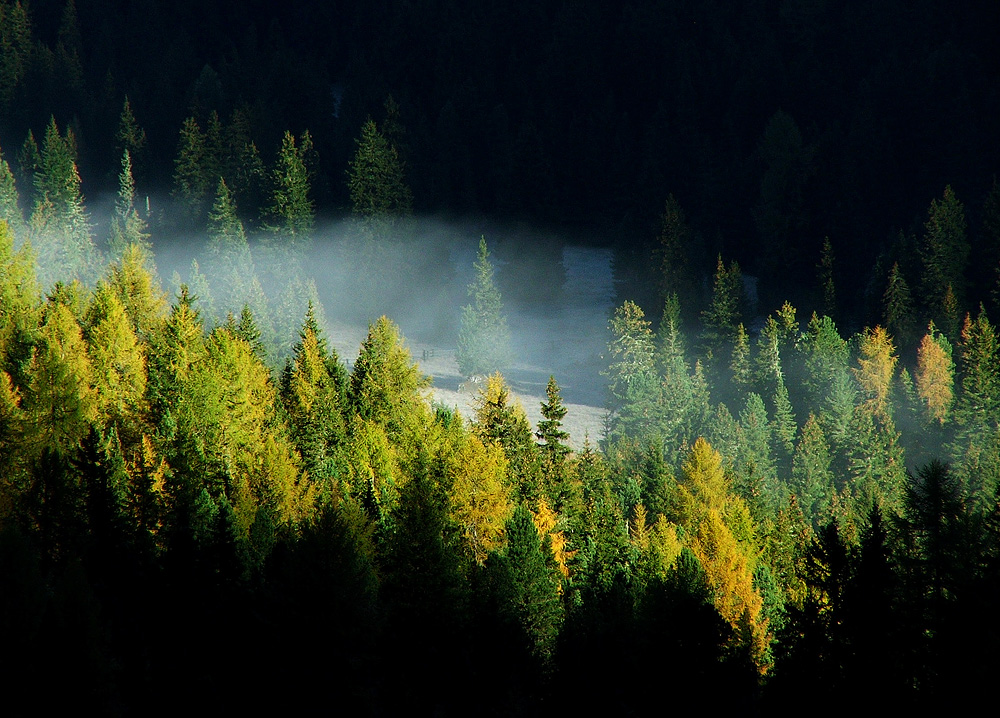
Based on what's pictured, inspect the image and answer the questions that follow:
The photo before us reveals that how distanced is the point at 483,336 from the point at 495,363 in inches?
85.3

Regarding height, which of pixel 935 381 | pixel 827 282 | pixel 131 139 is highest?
pixel 131 139

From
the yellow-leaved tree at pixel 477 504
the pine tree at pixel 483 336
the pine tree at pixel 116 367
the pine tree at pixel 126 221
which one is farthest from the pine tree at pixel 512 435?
the pine tree at pixel 126 221

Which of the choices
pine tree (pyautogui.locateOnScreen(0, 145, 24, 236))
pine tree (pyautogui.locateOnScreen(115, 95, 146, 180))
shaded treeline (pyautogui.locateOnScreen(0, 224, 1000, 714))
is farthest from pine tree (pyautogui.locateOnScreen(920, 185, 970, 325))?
pine tree (pyautogui.locateOnScreen(115, 95, 146, 180))

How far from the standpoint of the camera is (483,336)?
82188 mm

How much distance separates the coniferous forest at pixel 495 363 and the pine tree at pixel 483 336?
0.95ft

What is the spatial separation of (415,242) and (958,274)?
158 feet

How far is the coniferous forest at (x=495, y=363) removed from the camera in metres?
32.0

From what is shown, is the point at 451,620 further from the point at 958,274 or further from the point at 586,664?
the point at 958,274

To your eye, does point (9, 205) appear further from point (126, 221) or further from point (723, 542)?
point (723, 542)

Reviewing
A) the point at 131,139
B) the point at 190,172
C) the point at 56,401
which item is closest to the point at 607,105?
the point at 190,172

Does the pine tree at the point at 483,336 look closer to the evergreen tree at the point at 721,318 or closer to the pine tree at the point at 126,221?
the evergreen tree at the point at 721,318

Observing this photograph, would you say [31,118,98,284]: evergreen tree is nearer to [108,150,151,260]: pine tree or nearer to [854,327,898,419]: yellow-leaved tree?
[108,150,151,260]: pine tree

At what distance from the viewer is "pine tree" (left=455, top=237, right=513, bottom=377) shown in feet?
267

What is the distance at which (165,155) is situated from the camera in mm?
115500
